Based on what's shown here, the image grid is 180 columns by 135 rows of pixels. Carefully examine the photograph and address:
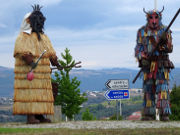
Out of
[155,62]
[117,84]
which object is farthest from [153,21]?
[117,84]

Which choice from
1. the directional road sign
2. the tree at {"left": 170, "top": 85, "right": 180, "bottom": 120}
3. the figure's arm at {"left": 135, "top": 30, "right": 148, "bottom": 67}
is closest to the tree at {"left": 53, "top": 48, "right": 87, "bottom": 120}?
the tree at {"left": 170, "top": 85, "right": 180, "bottom": 120}

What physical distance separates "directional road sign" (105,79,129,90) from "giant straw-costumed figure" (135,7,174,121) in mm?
1742

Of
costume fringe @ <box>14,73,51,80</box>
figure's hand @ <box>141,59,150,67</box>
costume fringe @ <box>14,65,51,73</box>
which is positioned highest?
figure's hand @ <box>141,59,150,67</box>

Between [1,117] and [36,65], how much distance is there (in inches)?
3467

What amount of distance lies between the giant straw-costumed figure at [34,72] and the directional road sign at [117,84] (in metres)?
2.69

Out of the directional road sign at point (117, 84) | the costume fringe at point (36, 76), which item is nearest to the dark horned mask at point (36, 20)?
the costume fringe at point (36, 76)

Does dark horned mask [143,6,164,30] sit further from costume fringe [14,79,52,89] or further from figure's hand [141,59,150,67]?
costume fringe [14,79,52,89]

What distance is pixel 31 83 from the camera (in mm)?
15883

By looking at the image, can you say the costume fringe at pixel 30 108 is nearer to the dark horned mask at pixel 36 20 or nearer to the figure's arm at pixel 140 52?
the dark horned mask at pixel 36 20

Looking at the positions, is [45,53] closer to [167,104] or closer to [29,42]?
[29,42]

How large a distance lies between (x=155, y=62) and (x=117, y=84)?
2.48m

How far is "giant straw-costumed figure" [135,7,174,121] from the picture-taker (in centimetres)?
1570

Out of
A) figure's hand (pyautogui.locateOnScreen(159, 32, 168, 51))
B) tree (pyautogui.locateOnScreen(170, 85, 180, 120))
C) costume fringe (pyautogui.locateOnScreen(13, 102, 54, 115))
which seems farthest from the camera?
tree (pyautogui.locateOnScreen(170, 85, 180, 120))

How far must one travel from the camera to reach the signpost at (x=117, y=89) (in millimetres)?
17625
